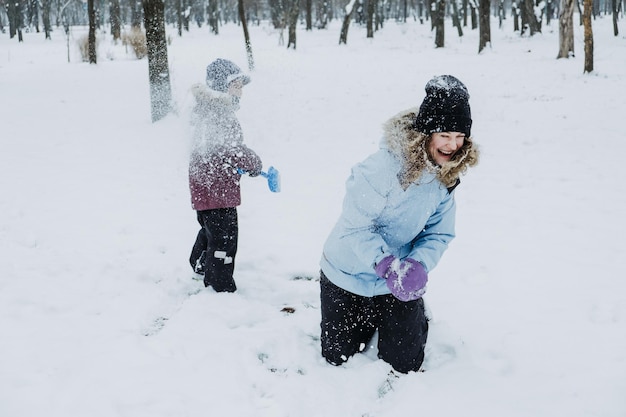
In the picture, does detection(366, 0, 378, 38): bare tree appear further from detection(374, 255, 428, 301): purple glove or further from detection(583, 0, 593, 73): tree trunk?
detection(374, 255, 428, 301): purple glove

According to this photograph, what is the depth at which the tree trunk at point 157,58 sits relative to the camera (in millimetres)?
8070

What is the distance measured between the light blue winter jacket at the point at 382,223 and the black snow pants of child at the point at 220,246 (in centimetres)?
97

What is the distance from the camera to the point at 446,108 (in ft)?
7.36

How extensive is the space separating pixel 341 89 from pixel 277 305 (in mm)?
9038

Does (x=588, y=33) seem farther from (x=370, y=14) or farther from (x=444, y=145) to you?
(x=370, y=14)

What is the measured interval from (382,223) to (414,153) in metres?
0.42

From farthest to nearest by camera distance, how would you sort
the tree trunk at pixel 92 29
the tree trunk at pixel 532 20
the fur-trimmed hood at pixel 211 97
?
the tree trunk at pixel 532 20, the tree trunk at pixel 92 29, the fur-trimmed hood at pixel 211 97

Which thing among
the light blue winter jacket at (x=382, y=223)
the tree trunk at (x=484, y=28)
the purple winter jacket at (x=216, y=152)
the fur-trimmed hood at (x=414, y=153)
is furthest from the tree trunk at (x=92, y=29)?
the fur-trimmed hood at (x=414, y=153)

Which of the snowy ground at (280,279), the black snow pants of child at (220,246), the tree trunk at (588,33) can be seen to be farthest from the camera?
the tree trunk at (588,33)

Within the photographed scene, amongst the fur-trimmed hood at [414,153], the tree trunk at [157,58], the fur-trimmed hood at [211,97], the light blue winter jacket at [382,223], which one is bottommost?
the light blue winter jacket at [382,223]

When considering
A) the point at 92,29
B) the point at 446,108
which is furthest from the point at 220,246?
the point at 92,29

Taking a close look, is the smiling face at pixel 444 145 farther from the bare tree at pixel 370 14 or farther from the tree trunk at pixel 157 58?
the bare tree at pixel 370 14

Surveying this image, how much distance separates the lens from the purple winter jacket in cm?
330

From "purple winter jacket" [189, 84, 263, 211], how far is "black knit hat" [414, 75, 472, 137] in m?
1.40
